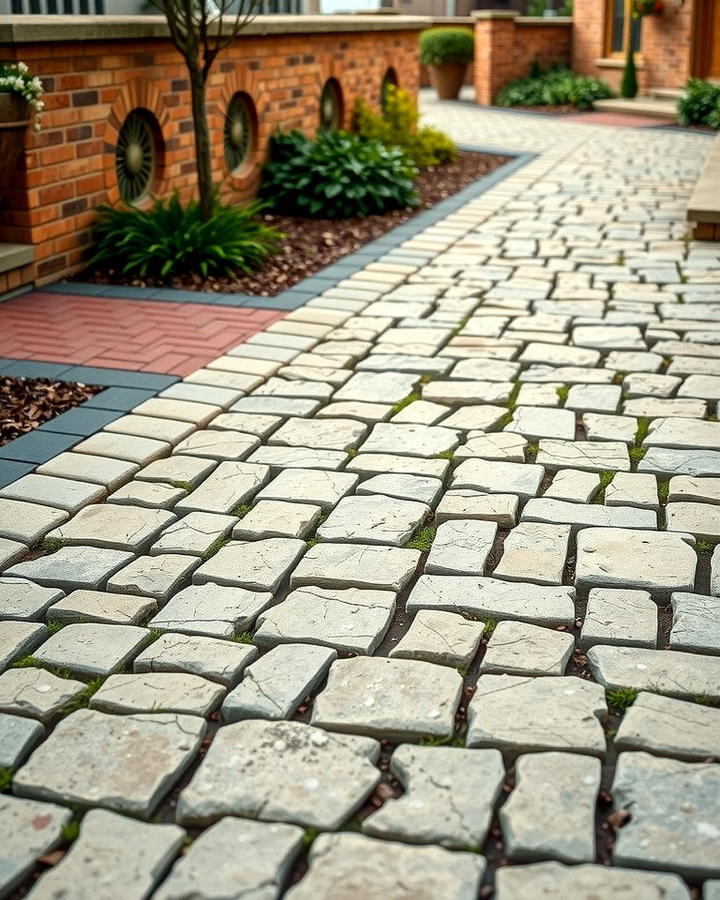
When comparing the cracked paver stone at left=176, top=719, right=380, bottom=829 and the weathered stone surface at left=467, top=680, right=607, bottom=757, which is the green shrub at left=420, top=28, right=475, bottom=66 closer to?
the weathered stone surface at left=467, top=680, right=607, bottom=757

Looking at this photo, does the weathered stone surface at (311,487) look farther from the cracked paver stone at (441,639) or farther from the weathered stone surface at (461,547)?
the cracked paver stone at (441,639)

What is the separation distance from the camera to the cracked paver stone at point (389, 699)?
234 centimetres

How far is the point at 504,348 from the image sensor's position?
5113 millimetres

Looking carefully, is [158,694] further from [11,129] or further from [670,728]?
[11,129]

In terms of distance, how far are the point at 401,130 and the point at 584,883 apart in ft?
31.6

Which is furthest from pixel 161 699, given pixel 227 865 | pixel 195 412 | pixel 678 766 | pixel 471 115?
pixel 471 115

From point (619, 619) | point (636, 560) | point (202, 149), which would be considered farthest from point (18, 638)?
point (202, 149)

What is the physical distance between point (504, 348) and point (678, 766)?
3131 millimetres

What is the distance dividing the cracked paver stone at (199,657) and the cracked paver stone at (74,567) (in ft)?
1.36

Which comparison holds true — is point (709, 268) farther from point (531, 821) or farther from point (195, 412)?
point (531, 821)

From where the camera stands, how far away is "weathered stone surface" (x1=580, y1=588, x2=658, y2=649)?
266cm

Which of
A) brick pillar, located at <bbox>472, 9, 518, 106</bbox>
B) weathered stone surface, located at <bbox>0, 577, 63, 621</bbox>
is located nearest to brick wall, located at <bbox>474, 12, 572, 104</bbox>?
brick pillar, located at <bbox>472, 9, 518, 106</bbox>

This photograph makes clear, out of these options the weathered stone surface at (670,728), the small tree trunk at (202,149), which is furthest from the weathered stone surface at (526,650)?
the small tree trunk at (202,149)

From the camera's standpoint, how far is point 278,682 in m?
2.50
